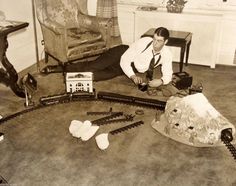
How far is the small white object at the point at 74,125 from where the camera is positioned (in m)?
3.68

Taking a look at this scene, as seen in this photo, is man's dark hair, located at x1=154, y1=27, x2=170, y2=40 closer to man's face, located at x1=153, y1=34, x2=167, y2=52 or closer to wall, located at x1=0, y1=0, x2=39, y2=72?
man's face, located at x1=153, y1=34, x2=167, y2=52

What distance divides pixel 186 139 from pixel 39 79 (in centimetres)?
253

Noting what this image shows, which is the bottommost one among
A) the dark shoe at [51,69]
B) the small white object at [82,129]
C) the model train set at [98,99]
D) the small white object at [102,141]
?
the small white object at [102,141]

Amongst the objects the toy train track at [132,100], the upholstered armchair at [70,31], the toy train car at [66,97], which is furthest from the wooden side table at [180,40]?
the toy train car at [66,97]

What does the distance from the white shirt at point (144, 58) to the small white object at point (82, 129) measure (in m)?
1.06

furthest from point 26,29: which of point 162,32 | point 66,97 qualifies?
point 162,32

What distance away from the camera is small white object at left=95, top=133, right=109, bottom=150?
11.3 ft

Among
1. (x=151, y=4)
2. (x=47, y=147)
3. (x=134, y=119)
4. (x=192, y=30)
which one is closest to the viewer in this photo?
(x=47, y=147)

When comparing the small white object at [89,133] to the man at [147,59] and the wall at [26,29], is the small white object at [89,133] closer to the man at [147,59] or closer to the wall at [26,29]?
the man at [147,59]

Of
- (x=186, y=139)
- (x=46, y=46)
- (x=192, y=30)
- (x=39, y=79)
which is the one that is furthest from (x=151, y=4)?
(x=186, y=139)

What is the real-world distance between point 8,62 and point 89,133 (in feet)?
4.86

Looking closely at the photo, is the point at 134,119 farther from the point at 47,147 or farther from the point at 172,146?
the point at 47,147

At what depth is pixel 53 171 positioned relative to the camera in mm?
3119

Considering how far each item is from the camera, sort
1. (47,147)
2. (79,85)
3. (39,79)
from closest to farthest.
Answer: (47,147), (79,85), (39,79)
